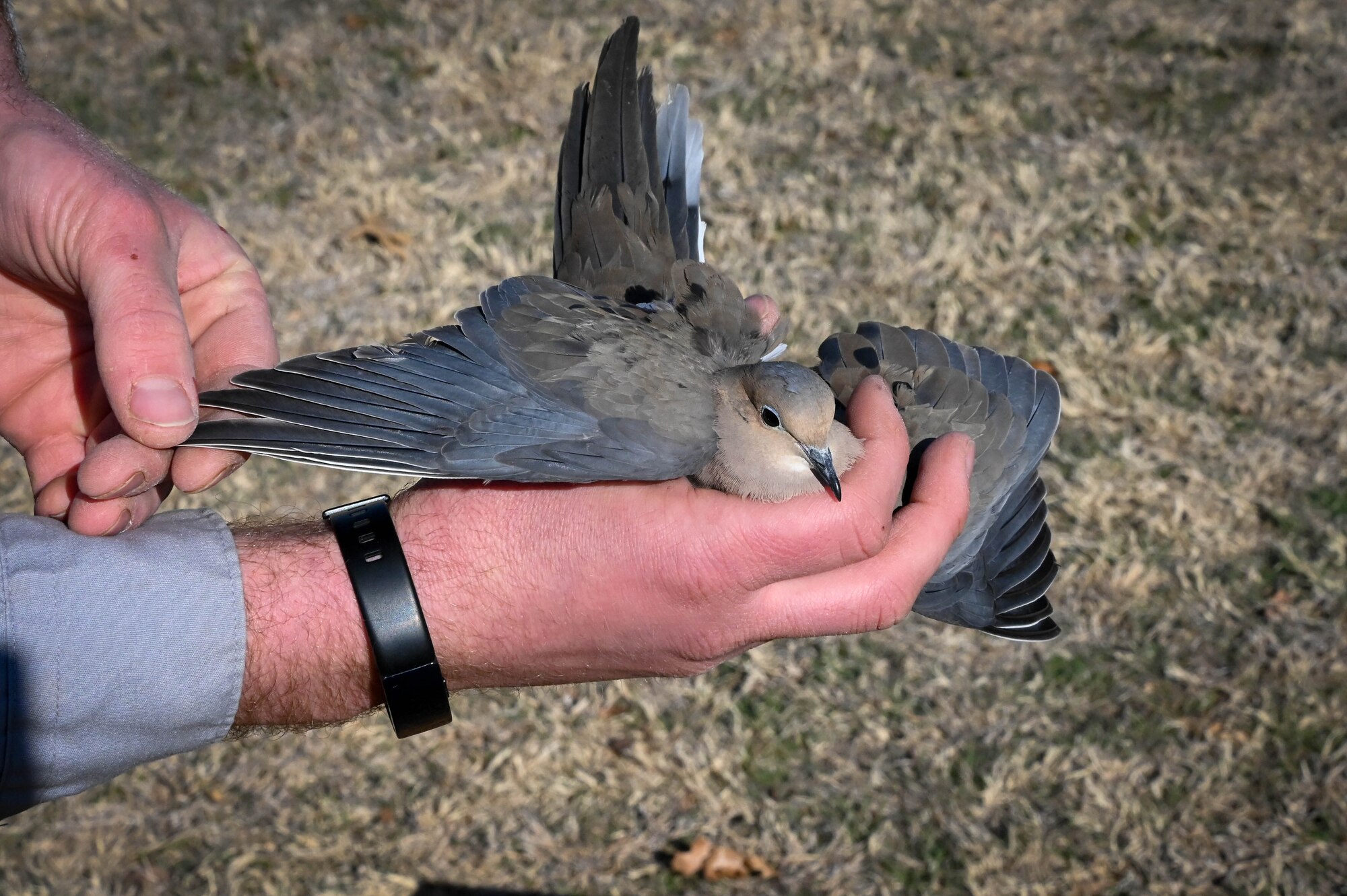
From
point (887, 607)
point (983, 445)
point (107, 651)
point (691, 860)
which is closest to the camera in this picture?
point (107, 651)

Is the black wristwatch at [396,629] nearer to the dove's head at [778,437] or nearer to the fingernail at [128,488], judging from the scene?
the fingernail at [128,488]

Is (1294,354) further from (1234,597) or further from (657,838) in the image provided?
(657,838)

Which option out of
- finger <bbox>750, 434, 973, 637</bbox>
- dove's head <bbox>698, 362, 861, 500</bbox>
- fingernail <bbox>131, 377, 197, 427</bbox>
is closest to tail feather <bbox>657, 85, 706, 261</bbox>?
dove's head <bbox>698, 362, 861, 500</bbox>

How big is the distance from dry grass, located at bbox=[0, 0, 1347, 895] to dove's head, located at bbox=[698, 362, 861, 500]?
1.42 meters

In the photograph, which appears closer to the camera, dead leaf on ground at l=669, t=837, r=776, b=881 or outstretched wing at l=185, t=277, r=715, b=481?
outstretched wing at l=185, t=277, r=715, b=481

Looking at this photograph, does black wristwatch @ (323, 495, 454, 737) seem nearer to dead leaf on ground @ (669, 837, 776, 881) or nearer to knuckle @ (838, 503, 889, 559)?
knuckle @ (838, 503, 889, 559)

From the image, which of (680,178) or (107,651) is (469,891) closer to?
(107,651)

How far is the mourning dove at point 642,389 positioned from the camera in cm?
287

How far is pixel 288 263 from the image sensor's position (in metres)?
5.88

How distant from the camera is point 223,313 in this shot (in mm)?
3141

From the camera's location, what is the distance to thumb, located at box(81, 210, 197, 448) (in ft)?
8.39

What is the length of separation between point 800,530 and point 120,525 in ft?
5.24

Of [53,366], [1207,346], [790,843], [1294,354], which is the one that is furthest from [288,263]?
[1294,354]

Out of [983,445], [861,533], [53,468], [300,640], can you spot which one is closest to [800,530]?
[861,533]
